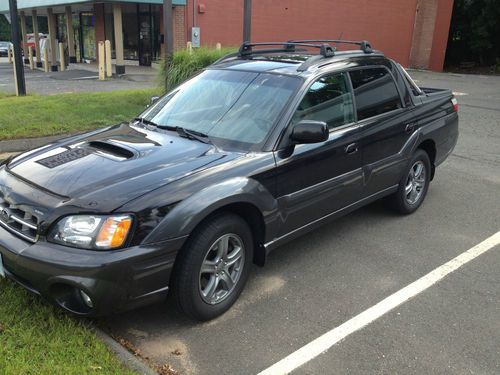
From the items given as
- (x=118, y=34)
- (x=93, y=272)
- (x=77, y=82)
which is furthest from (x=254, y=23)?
(x=93, y=272)

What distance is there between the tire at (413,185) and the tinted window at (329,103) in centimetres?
117

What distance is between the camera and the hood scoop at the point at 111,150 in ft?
11.3

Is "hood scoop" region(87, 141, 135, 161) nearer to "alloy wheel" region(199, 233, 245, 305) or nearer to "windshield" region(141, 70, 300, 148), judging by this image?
"windshield" region(141, 70, 300, 148)

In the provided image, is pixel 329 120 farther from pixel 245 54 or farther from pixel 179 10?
pixel 179 10

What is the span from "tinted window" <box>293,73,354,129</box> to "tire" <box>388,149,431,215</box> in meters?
1.17

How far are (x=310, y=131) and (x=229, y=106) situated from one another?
812mm

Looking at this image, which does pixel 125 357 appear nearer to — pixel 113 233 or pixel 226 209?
pixel 113 233

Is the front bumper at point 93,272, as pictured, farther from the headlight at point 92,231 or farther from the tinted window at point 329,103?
the tinted window at point 329,103

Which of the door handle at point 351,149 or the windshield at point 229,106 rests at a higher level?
the windshield at point 229,106

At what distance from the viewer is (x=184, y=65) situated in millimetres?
10289

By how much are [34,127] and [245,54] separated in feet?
15.1

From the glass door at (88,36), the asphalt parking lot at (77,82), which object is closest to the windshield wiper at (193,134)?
the asphalt parking lot at (77,82)

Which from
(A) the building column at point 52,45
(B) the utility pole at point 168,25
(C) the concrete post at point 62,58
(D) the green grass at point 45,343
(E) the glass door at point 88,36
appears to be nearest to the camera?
(D) the green grass at point 45,343

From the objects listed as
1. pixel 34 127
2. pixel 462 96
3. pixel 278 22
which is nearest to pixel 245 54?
pixel 34 127
